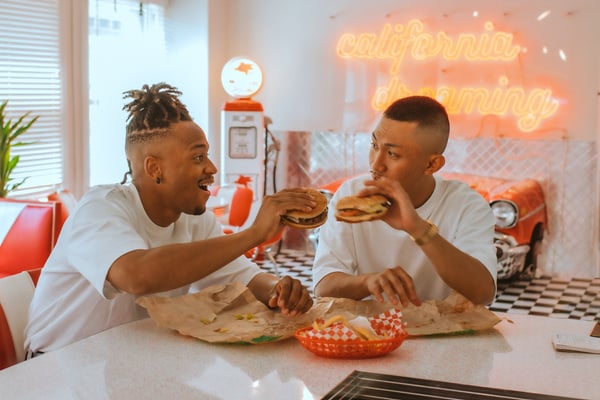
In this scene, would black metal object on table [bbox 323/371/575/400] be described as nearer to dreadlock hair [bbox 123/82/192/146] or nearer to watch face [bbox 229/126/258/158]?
dreadlock hair [bbox 123/82/192/146]

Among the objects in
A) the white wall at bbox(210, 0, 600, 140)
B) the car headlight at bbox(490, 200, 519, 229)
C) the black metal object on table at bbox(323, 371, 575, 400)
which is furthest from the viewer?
the white wall at bbox(210, 0, 600, 140)

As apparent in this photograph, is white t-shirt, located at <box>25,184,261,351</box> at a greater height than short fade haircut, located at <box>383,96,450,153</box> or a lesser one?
lesser

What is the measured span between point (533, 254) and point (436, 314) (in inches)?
196

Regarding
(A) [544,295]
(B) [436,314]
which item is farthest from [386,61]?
(B) [436,314]

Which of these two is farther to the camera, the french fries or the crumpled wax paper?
the crumpled wax paper

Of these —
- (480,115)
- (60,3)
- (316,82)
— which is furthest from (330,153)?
(60,3)

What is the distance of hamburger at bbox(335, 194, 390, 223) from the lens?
2.42m

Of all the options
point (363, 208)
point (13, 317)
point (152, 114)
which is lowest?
point (13, 317)

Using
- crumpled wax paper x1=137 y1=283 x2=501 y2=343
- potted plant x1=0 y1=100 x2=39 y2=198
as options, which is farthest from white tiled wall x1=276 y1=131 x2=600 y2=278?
crumpled wax paper x1=137 y1=283 x2=501 y2=343

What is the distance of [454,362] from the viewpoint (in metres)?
2.04

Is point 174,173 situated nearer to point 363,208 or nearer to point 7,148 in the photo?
point 363,208

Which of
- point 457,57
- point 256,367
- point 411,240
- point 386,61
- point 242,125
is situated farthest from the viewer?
point 386,61

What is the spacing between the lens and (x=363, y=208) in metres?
2.42

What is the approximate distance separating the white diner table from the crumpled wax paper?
0.10ft
